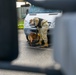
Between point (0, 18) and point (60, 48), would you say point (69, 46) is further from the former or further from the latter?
point (0, 18)

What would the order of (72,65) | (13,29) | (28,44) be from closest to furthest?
(72,65) < (13,29) < (28,44)

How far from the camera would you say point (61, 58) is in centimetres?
103

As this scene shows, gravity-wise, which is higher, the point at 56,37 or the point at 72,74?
the point at 56,37

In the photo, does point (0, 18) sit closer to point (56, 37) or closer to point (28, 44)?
point (56, 37)

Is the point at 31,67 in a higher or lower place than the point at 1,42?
lower

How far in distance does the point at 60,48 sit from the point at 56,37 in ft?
0.14

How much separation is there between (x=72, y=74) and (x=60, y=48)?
0.31 ft

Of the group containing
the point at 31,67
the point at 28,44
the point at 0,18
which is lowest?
the point at 28,44

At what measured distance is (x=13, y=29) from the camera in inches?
51.3

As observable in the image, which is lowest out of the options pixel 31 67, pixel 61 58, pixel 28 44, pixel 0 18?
pixel 28 44

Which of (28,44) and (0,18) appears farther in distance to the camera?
(28,44)

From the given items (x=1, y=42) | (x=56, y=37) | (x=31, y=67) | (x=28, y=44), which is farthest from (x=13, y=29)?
(x=28, y=44)

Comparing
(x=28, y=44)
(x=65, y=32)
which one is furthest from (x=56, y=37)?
(x=28, y=44)

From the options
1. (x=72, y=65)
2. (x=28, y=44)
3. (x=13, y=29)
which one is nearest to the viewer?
(x=72, y=65)
